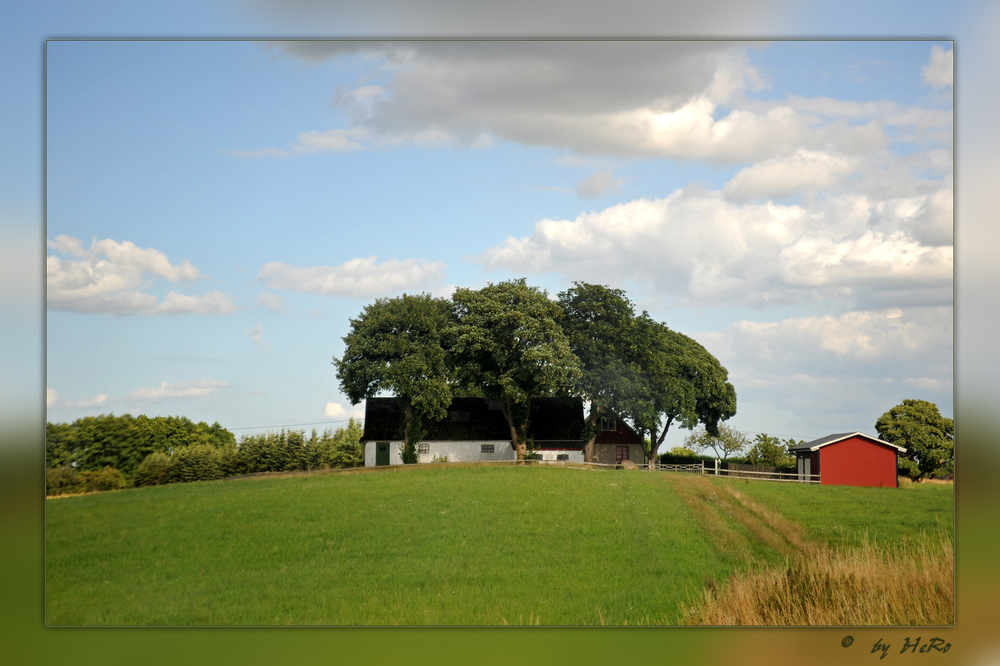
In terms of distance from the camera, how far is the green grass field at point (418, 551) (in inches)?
289

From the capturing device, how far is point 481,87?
8125mm

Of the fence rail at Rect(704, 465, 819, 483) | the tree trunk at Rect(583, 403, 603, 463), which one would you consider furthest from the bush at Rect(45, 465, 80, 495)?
the fence rail at Rect(704, 465, 819, 483)

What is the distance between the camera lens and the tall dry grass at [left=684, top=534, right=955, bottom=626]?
277 inches

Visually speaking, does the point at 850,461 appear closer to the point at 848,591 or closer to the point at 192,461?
the point at 848,591

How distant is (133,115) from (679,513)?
28.6 ft

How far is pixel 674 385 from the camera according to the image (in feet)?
33.4

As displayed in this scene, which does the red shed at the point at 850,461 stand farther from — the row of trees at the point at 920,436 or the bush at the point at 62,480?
the bush at the point at 62,480

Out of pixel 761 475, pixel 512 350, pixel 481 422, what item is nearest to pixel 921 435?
pixel 761 475

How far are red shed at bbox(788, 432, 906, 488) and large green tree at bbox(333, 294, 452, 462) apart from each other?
18.4ft

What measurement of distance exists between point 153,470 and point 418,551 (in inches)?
165

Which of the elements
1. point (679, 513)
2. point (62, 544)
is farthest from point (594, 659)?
point (62, 544)
